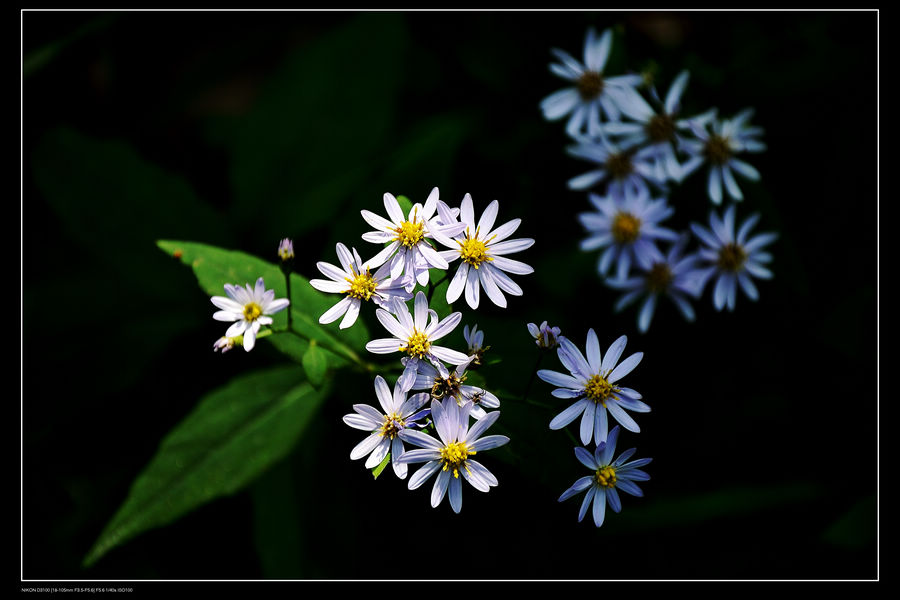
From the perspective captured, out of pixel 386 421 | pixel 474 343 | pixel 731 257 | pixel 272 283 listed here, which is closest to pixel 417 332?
pixel 474 343

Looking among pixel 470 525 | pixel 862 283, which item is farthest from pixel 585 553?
pixel 862 283

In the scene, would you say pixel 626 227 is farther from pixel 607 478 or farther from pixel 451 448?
pixel 451 448

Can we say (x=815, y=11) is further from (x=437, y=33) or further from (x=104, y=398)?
(x=104, y=398)

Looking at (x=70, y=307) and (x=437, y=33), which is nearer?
(x=70, y=307)

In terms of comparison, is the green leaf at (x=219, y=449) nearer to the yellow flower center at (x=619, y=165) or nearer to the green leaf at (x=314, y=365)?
the green leaf at (x=314, y=365)

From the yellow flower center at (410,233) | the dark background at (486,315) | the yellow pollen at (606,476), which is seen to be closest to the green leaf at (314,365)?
the yellow flower center at (410,233)
